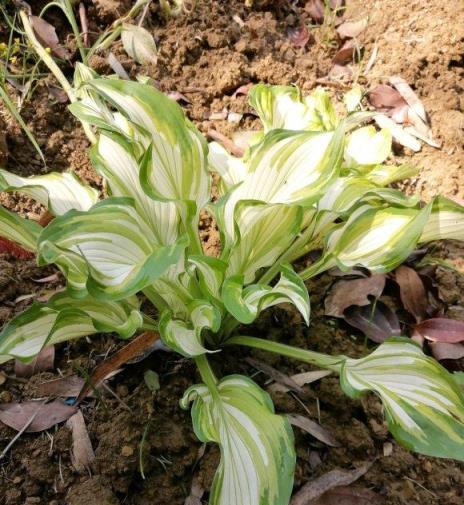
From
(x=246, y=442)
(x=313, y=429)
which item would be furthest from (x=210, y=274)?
(x=313, y=429)

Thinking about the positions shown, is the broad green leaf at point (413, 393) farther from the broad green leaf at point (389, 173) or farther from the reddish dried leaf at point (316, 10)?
the reddish dried leaf at point (316, 10)

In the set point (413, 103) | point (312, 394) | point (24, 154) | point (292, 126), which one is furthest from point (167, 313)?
point (413, 103)

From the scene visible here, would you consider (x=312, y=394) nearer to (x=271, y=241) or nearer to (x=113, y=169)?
(x=271, y=241)

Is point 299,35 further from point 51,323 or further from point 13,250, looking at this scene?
point 51,323

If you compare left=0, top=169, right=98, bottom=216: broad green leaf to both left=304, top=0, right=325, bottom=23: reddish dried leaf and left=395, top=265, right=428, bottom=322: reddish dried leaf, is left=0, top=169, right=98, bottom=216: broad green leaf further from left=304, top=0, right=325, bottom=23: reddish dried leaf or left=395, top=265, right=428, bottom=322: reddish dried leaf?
left=304, top=0, right=325, bottom=23: reddish dried leaf

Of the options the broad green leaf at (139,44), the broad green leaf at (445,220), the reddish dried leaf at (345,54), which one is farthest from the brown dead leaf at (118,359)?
the reddish dried leaf at (345,54)

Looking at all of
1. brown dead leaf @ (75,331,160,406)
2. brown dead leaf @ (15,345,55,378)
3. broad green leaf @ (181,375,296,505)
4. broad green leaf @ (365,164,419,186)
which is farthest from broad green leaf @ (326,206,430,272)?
brown dead leaf @ (15,345,55,378)
